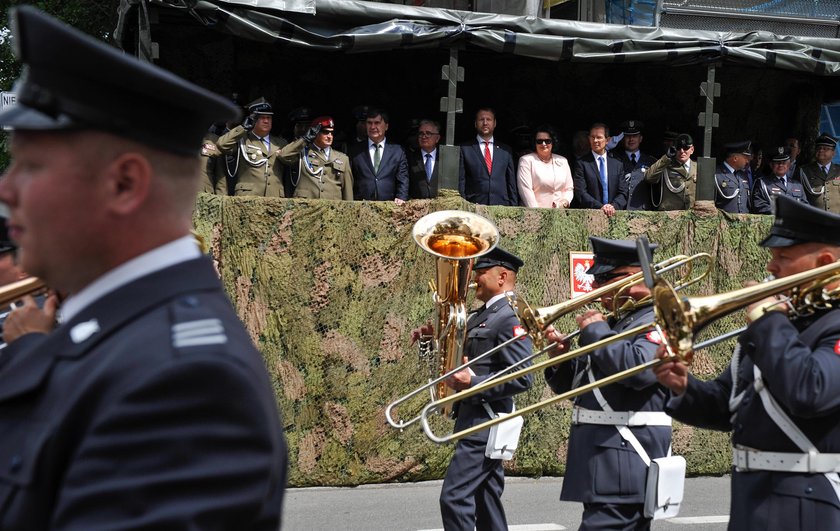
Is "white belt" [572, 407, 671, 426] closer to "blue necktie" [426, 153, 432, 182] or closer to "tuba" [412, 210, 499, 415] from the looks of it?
"tuba" [412, 210, 499, 415]

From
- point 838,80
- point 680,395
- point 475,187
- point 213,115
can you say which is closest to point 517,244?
point 475,187

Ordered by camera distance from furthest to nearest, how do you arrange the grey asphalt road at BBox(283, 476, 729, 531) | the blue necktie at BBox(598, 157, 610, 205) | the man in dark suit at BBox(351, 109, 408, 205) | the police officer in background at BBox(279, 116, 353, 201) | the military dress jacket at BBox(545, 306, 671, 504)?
1. the blue necktie at BBox(598, 157, 610, 205)
2. the man in dark suit at BBox(351, 109, 408, 205)
3. the police officer in background at BBox(279, 116, 353, 201)
4. the grey asphalt road at BBox(283, 476, 729, 531)
5. the military dress jacket at BBox(545, 306, 671, 504)

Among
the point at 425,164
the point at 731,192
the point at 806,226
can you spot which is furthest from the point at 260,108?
the point at 806,226

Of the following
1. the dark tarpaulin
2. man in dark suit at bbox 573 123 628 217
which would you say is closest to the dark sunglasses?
the dark tarpaulin

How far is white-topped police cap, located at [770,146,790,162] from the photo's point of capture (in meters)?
13.3

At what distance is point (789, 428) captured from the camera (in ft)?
13.7

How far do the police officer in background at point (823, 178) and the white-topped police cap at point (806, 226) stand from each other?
9.54 metres

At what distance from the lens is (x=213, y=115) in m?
1.80

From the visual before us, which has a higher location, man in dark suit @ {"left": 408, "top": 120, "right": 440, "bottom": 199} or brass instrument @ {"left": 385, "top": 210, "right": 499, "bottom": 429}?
brass instrument @ {"left": 385, "top": 210, "right": 499, "bottom": 429}

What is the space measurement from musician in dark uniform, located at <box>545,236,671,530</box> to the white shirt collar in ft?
13.1

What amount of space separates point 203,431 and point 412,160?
408 inches

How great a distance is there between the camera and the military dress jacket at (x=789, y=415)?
3984 mm

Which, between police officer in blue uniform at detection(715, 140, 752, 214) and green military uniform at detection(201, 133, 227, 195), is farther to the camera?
police officer in blue uniform at detection(715, 140, 752, 214)

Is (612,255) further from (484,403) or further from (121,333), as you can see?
(121,333)
